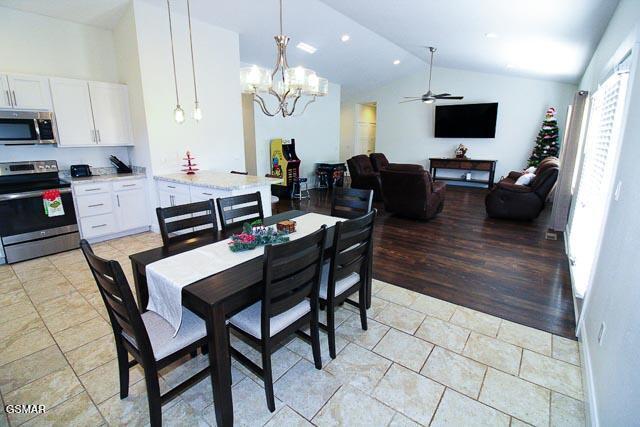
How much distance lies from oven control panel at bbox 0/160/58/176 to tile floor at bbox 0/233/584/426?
2058 millimetres

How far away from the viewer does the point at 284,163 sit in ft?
24.6

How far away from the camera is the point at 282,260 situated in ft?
5.04

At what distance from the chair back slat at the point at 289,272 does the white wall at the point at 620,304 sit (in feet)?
4.43

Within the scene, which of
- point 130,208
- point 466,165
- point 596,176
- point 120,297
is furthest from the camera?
point 466,165

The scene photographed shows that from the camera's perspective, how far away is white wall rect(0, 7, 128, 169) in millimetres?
3834

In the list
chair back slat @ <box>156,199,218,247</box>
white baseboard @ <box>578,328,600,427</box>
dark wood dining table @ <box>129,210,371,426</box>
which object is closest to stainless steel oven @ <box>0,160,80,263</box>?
chair back slat @ <box>156,199,218,247</box>

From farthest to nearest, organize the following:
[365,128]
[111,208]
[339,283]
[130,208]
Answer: [365,128] → [130,208] → [111,208] → [339,283]

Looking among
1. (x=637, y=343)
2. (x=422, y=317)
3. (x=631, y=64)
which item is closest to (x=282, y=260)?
(x=637, y=343)

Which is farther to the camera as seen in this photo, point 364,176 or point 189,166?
point 364,176

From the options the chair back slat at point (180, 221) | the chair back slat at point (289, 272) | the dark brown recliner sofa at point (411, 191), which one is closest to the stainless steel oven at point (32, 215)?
the chair back slat at point (180, 221)

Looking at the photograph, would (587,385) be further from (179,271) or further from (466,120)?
(466,120)

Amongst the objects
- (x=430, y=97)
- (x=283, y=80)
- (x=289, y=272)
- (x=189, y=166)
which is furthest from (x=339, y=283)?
(x=430, y=97)

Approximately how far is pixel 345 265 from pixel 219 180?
2.41 m

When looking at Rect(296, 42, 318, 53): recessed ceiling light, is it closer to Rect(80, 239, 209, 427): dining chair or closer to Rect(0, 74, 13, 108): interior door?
Rect(0, 74, 13, 108): interior door
